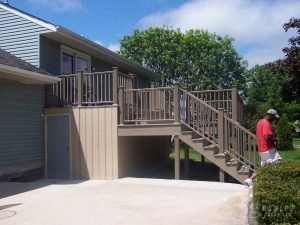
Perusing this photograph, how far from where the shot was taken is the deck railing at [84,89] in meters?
11.9

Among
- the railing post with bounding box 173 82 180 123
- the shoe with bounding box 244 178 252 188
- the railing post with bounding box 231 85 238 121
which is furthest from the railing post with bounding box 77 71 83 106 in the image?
the shoe with bounding box 244 178 252 188

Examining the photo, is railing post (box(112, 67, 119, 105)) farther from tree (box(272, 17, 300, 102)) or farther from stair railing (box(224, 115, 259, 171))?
tree (box(272, 17, 300, 102))

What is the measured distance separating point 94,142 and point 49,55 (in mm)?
3280

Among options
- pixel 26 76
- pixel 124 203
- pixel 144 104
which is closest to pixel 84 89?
pixel 144 104

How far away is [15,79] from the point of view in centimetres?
1118

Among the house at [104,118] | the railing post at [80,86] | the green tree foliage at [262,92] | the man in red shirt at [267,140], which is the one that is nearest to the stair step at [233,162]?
the house at [104,118]

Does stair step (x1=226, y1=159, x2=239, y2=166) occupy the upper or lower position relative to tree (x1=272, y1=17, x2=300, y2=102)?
lower

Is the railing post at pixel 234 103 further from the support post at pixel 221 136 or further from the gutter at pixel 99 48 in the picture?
the gutter at pixel 99 48

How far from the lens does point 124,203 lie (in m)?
8.01

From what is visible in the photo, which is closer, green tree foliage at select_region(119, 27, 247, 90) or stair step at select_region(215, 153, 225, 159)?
stair step at select_region(215, 153, 225, 159)

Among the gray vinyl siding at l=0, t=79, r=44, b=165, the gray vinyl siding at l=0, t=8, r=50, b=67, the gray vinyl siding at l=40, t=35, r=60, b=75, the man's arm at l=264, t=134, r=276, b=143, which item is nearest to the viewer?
the man's arm at l=264, t=134, r=276, b=143

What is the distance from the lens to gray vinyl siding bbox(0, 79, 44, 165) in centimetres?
1083

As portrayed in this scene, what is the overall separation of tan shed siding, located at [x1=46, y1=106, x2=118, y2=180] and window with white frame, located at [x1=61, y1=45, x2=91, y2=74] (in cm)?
221

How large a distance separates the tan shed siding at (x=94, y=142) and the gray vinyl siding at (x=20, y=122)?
0.95 meters
